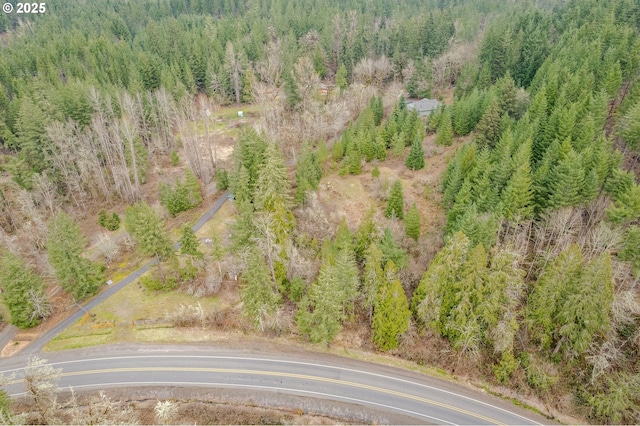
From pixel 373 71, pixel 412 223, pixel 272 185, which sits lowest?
pixel 412 223

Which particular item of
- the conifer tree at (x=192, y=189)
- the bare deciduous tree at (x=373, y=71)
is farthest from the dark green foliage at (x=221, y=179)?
the bare deciduous tree at (x=373, y=71)

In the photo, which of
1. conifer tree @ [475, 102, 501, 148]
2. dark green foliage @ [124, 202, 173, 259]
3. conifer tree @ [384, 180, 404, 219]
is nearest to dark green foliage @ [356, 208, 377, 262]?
conifer tree @ [384, 180, 404, 219]

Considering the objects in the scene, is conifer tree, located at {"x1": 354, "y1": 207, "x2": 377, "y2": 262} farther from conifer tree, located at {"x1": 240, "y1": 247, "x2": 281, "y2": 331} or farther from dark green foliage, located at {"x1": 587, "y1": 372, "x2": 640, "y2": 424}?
dark green foliage, located at {"x1": 587, "y1": 372, "x2": 640, "y2": 424}

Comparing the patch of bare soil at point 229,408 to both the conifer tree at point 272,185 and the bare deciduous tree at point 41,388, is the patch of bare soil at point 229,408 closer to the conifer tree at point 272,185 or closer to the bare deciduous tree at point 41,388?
the bare deciduous tree at point 41,388

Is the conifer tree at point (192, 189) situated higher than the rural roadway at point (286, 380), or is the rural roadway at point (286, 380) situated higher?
the conifer tree at point (192, 189)

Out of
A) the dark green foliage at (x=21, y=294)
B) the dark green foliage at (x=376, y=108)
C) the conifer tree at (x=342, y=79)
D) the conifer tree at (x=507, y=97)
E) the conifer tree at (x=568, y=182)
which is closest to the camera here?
the conifer tree at (x=568, y=182)

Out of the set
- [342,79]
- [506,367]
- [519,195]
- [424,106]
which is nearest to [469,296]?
[506,367]

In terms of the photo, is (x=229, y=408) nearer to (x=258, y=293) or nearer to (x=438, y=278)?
(x=258, y=293)
